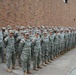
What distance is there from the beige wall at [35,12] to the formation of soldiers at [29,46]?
8.73 ft

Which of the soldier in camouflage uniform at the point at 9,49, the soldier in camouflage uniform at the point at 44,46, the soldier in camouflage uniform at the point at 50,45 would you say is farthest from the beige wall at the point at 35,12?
the soldier in camouflage uniform at the point at 9,49

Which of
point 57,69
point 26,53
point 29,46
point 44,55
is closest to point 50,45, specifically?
point 44,55

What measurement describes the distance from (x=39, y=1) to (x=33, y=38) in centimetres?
1053

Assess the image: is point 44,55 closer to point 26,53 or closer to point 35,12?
point 26,53

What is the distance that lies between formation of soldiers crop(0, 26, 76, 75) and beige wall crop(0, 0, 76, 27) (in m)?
2.66

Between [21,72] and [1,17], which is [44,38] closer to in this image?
[21,72]

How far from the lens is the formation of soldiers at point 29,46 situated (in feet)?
33.4

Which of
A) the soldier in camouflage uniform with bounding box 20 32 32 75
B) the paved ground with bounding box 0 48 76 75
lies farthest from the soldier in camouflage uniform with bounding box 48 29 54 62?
the soldier in camouflage uniform with bounding box 20 32 32 75

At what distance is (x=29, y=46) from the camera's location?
10195mm

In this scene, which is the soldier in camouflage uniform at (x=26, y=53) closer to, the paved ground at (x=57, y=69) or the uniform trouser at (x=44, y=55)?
the paved ground at (x=57, y=69)

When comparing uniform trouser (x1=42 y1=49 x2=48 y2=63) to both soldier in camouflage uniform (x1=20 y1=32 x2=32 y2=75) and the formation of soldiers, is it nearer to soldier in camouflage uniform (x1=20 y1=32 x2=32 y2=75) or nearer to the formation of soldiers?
the formation of soldiers

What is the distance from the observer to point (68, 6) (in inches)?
1259

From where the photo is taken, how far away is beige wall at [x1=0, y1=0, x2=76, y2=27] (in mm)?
15844

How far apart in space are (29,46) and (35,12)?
33.7ft
